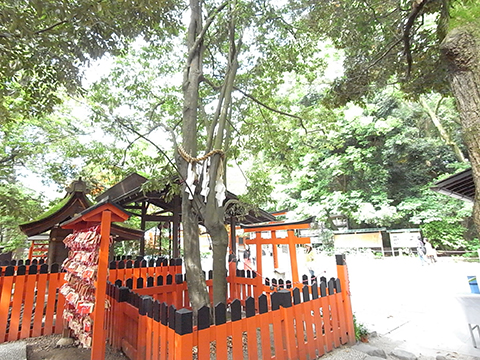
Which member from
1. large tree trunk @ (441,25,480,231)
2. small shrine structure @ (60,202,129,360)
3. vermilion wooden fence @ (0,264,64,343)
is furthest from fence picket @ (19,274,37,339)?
large tree trunk @ (441,25,480,231)

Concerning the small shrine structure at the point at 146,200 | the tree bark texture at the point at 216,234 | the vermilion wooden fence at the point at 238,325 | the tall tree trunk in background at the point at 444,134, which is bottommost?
the vermilion wooden fence at the point at 238,325

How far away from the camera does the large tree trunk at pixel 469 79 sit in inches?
102

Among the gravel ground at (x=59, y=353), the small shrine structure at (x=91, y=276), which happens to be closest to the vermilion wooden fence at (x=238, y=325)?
the gravel ground at (x=59, y=353)

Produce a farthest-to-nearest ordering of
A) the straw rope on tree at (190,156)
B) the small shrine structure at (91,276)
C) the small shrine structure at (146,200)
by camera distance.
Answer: the small shrine structure at (146,200), the straw rope on tree at (190,156), the small shrine structure at (91,276)

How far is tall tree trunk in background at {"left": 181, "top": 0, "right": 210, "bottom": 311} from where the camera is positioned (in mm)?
4136

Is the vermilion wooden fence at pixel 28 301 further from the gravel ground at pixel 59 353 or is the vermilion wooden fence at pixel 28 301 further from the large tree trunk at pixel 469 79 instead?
the large tree trunk at pixel 469 79

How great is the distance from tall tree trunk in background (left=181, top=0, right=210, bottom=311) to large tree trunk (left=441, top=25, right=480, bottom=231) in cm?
370

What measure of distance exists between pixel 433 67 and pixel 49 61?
721 centimetres

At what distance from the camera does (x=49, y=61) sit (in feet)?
14.0

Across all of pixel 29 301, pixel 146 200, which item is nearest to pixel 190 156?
pixel 29 301

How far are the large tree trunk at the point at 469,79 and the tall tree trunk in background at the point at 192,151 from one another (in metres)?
3.70

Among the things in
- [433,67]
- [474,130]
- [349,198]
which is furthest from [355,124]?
[474,130]

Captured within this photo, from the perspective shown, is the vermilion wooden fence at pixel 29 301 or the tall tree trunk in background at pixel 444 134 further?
the tall tree trunk in background at pixel 444 134

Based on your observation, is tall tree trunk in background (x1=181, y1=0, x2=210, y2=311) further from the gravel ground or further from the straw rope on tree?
the gravel ground
